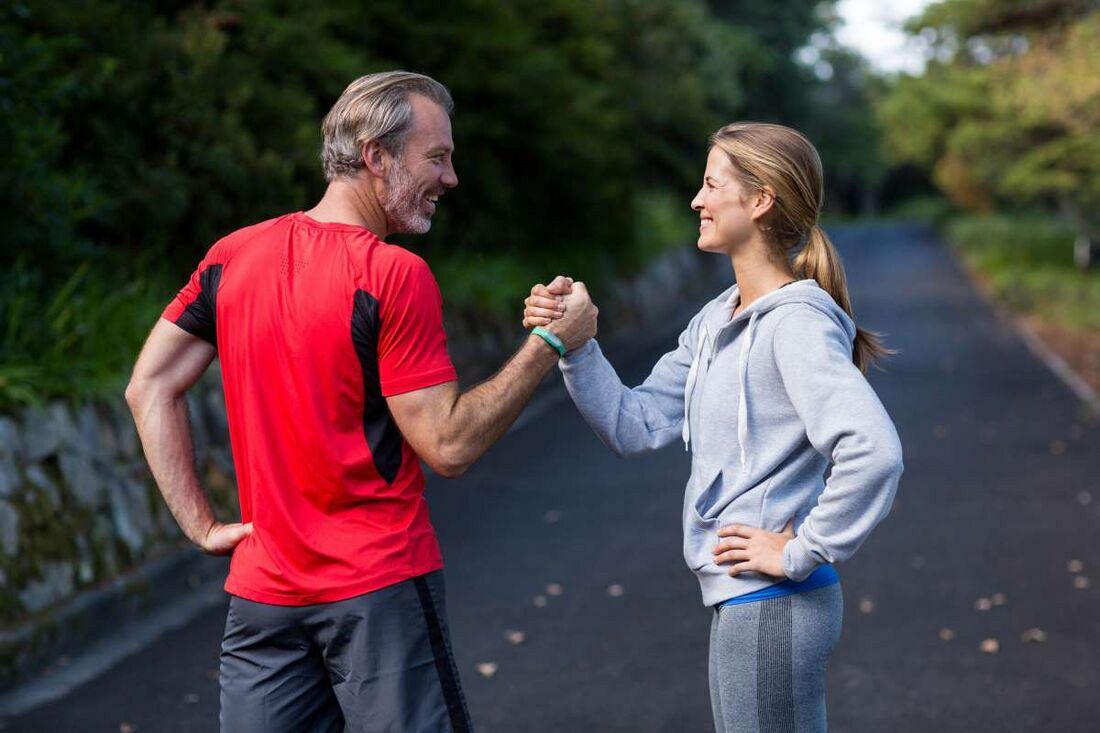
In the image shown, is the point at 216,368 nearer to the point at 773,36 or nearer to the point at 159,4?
the point at 159,4

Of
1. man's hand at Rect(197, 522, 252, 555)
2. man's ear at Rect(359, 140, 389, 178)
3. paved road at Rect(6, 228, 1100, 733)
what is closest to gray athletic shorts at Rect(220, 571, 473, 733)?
man's hand at Rect(197, 522, 252, 555)

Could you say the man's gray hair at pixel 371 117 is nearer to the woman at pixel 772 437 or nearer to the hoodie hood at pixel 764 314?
the woman at pixel 772 437

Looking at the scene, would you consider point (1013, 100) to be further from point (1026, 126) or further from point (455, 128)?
point (455, 128)

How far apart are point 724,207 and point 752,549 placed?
714 millimetres

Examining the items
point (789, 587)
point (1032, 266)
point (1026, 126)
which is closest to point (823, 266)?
point (789, 587)

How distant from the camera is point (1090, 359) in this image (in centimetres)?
1742

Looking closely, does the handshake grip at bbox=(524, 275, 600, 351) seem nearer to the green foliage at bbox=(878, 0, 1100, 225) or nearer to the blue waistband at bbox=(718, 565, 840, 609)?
the blue waistband at bbox=(718, 565, 840, 609)

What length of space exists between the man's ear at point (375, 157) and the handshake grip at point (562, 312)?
0.41 m

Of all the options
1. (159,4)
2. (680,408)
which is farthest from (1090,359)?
(680,408)

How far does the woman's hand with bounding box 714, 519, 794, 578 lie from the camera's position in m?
2.84

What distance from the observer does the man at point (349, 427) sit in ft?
9.08

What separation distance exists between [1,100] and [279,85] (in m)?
5.53

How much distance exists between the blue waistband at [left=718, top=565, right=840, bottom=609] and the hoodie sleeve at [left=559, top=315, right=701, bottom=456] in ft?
1.36

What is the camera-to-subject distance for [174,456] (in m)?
3.15
